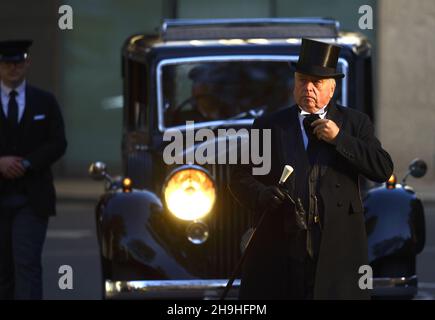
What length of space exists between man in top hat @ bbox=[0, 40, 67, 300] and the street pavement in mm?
1989

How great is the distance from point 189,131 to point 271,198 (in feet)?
10.1

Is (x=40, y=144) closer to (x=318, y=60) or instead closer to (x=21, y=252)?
(x=21, y=252)

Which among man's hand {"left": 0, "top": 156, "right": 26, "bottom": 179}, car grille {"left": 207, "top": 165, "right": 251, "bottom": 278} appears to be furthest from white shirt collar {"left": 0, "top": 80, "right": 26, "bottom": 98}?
car grille {"left": 207, "top": 165, "right": 251, "bottom": 278}

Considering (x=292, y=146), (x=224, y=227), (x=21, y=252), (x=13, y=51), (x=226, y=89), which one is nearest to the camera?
(x=292, y=146)

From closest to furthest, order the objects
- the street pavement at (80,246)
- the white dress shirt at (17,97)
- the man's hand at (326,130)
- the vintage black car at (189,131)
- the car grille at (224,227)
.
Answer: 1. the man's hand at (326,130)
2. the vintage black car at (189,131)
3. the car grille at (224,227)
4. the white dress shirt at (17,97)
5. the street pavement at (80,246)

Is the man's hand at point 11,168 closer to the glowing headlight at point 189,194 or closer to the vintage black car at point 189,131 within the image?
the vintage black car at point 189,131

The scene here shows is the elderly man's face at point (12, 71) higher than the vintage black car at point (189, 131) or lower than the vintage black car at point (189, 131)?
higher

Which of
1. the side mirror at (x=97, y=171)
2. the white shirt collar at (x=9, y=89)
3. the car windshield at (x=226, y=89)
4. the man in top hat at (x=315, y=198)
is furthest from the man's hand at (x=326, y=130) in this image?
the side mirror at (x=97, y=171)

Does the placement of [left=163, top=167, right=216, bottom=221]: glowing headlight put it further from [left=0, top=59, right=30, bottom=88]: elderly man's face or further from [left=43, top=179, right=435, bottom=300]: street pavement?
[left=43, top=179, right=435, bottom=300]: street pavement

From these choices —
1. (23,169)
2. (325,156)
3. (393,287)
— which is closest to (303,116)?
(325,156)

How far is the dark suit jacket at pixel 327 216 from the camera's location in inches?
265

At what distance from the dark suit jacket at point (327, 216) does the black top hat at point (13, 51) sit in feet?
9.58

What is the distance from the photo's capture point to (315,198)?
266 inches

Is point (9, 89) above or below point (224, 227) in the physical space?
above
